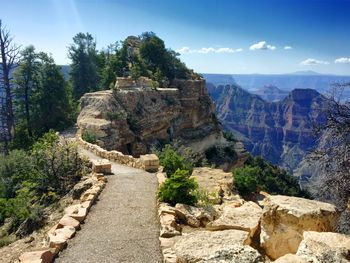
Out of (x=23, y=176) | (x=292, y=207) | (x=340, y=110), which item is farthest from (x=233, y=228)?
(x=23, y=176)

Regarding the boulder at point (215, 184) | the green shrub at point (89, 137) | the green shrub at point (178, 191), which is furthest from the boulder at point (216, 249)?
the green shrub at point (89, 137)

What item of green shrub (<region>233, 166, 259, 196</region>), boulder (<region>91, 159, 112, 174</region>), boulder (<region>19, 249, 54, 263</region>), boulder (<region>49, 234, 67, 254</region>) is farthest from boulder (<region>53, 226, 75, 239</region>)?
green shrub (<region>233, 166, 259, 196</region>)

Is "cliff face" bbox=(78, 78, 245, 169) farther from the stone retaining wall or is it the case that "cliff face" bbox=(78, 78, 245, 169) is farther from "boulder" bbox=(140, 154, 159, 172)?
"boulder" bbox=(140, 154, 159, 172)

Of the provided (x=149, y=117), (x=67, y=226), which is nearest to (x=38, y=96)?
(x=149, y=117)

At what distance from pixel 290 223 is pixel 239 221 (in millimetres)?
1297

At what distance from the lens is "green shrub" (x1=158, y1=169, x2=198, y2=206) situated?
37.6ft

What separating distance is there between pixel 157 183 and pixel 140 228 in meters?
4.81

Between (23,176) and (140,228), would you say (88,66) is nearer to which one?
(23,176)

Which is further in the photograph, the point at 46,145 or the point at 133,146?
the point at 133,146

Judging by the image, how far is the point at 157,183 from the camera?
14.6 meters

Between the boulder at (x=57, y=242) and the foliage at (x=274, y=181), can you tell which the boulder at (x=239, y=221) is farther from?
the foliage at (x=274, y=181)

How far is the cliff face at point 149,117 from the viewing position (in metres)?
30.5

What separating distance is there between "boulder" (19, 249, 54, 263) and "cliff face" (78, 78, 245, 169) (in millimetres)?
18220

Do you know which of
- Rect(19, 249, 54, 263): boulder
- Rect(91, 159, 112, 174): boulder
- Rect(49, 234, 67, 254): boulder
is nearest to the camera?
Rect(19, 249, 54, 263): boulder
